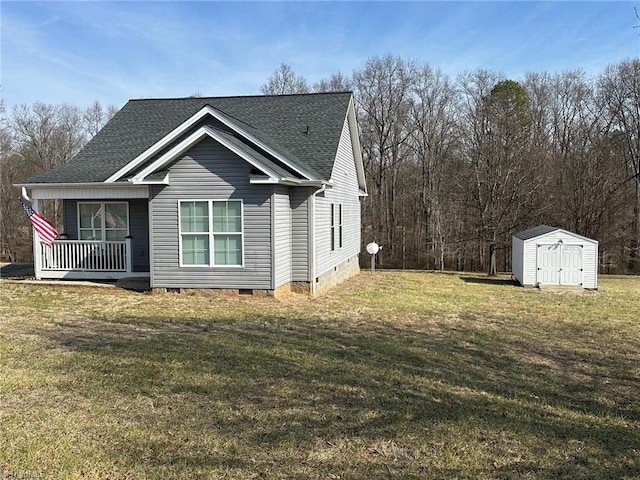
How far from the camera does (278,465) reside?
12.6 ft

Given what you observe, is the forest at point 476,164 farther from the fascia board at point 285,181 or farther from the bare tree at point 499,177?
the fascia board at point 285,181

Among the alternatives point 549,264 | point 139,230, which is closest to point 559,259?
point 549,264

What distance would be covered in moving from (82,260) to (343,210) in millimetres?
8118

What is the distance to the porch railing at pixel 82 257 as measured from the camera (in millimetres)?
13641

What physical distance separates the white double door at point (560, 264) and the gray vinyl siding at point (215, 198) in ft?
33.1

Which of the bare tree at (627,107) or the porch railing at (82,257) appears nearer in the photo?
the porch railing at (82,257)

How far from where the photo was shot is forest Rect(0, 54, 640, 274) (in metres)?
24.6

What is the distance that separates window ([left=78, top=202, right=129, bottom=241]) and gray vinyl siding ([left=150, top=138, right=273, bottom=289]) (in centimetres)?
346

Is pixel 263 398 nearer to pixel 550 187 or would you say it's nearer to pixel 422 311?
pixel 422 311

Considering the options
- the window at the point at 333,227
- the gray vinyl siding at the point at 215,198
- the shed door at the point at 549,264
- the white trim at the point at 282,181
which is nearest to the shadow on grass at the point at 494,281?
the shed door at the point at 549,264

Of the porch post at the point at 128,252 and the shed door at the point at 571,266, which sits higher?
the porch post at the point at 128,252

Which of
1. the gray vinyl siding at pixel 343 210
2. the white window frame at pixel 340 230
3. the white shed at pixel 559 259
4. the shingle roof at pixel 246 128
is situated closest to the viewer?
the gray vinyl siding at pixel 343 210

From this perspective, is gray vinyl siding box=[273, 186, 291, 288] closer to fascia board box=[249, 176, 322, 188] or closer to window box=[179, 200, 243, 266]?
fascia board box=[249, 176, 322, 188]

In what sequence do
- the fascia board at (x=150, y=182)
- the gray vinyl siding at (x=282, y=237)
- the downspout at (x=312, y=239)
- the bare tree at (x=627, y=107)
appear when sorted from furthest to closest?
the bare tree at (x=627, y=107), the downspout at (x=312, y=239), the gray vinyl siding at (x=282, y=237), the fascia board at (x=150, y=182)
